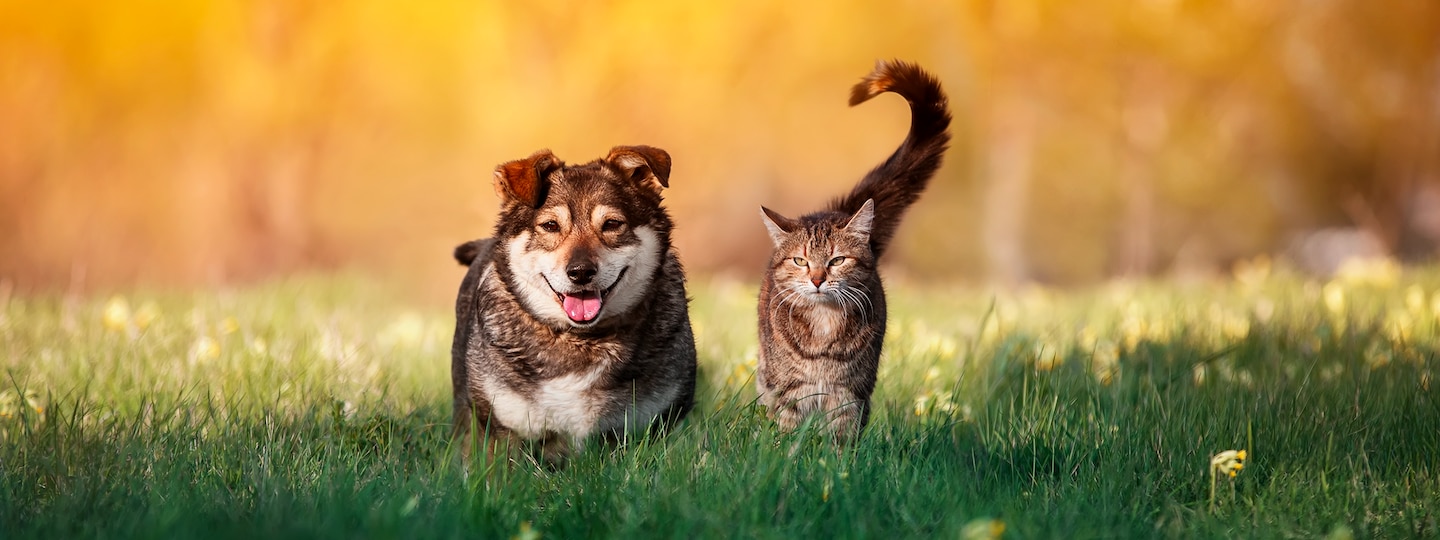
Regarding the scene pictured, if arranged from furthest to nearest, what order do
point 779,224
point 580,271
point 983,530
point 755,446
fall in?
point 779,224 < point 580,271 < point 755,446 < point 983,530

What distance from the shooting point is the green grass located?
12.1ft

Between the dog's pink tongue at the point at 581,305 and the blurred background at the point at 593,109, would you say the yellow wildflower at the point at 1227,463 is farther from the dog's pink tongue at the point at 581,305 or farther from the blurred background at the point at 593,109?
the blurred background at the point at 593,109

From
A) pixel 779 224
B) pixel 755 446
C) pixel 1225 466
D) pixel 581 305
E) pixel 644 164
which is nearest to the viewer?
pixel 1225 466

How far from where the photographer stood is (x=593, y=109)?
12.4 meters

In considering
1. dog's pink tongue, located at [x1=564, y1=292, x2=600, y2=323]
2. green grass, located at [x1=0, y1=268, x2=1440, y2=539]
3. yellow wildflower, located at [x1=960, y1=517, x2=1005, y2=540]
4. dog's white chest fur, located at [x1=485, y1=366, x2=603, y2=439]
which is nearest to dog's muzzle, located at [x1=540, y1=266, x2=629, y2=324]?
dog's pink tongue, located at [x1=564, y1=292, x2=600, y2=323]

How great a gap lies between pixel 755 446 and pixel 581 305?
925 mm

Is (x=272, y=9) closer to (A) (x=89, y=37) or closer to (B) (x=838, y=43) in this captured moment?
(A) (x=89, y=37)

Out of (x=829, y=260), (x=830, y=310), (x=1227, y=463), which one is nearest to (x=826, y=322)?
(x=830, y=310)

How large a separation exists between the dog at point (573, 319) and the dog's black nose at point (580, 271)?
0.01 metres

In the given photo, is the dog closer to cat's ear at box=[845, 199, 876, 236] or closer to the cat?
the cat

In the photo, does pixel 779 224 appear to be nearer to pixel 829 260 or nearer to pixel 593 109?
pixel 829 260

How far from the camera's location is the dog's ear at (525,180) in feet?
15.4

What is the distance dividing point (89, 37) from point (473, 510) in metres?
13.4

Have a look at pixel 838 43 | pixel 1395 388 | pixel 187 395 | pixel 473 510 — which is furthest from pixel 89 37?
pixel 1395 388
